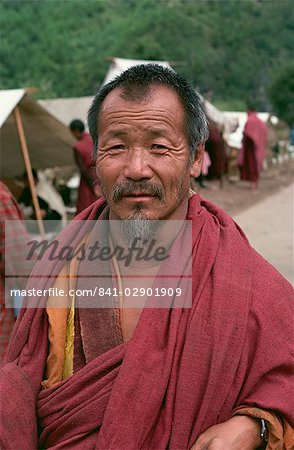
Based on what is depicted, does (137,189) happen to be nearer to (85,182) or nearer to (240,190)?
(85,182)

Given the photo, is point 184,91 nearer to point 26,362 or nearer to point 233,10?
point 26,362

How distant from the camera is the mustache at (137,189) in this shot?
186 centimetres

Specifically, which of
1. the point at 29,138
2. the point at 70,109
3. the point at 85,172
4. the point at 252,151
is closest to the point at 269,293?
the point at 29,138

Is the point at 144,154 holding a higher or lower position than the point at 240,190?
higher

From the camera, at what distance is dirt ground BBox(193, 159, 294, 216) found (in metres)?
12.8

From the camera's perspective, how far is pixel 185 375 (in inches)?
67.3

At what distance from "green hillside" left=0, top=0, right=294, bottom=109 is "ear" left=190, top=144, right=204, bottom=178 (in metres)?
38.8

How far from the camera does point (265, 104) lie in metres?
46.7

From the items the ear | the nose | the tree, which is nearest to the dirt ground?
the ear

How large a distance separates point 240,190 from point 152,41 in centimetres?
3221

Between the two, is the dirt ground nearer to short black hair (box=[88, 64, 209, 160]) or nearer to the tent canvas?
the tent canvas

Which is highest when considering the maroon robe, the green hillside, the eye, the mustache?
the eye

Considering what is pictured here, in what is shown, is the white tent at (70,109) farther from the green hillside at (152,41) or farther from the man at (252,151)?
the green hillside at (152,41)

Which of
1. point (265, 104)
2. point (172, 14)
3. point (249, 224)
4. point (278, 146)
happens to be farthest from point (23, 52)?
point (249, 224)
